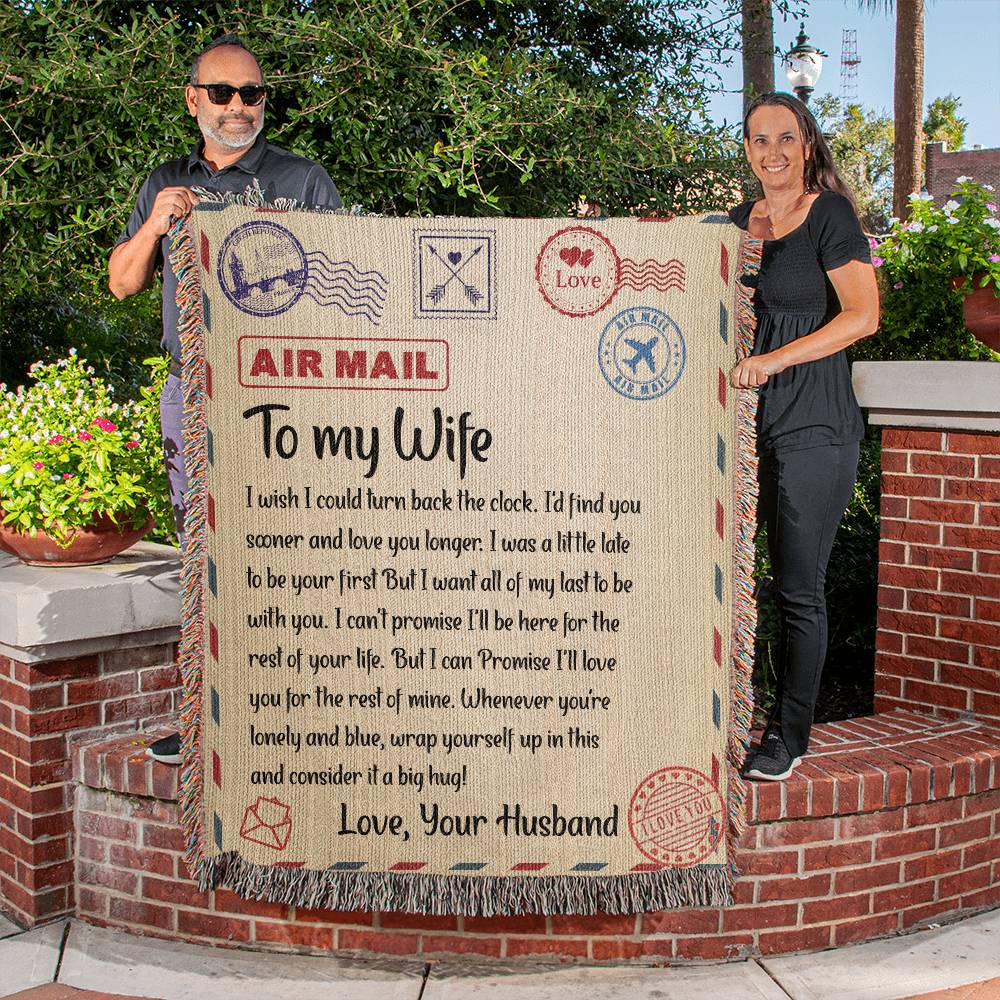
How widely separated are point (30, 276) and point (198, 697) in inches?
103

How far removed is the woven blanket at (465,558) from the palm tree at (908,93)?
10.5m

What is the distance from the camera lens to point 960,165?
130ft

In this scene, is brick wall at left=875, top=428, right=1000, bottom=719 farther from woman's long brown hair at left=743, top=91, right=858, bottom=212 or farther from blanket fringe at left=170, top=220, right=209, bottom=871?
blanket fringe at left=170, top=220, right=209, bottom=871

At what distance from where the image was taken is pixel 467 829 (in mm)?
2650

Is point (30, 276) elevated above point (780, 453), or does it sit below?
above

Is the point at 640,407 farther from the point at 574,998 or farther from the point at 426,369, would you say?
the point at 574,998

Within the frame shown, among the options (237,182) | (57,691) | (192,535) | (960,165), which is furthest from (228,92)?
(960,165)

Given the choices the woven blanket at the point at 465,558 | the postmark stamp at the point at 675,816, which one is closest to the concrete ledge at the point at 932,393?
the woven blanket at the point at 465,558

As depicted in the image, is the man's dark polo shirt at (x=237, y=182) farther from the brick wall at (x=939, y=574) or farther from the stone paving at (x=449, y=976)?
the brick wall at (x=939, y=574)

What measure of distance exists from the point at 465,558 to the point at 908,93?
37.3 feet

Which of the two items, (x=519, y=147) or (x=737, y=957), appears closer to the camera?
(x=737, y=957)

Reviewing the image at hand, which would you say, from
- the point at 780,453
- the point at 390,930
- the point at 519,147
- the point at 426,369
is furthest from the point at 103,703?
the point at 519,147

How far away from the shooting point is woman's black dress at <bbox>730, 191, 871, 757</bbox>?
107 inches

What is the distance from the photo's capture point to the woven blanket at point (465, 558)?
255 centimetres
